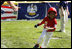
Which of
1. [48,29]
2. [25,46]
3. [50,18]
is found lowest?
[25,46]

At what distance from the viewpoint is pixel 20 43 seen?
9.31 meters

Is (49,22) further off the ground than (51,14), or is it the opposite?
(51,14)

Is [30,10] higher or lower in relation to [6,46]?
higher

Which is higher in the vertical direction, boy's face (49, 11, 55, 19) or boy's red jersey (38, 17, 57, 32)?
boy's face (49, 11, 55, 19)

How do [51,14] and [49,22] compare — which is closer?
[51,14]

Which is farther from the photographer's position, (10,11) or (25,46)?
(10,11)

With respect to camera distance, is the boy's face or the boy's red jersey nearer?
the boy's face

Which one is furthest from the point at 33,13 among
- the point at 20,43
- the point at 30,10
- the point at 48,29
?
the point at 48,29

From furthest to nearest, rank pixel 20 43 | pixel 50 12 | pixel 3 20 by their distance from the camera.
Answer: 1. pixel 3 20
2. pixel 20 43
3. pixel 50 12

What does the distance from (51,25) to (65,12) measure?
1523 millimetres

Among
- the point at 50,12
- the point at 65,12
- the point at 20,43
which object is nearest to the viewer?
the point at 50,12

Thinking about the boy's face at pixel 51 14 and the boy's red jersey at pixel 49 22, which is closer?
the boy's face at pixel 51 14

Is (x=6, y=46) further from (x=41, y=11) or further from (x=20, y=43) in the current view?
(x=41, y=11)

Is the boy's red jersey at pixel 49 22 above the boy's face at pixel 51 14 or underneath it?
underneath
